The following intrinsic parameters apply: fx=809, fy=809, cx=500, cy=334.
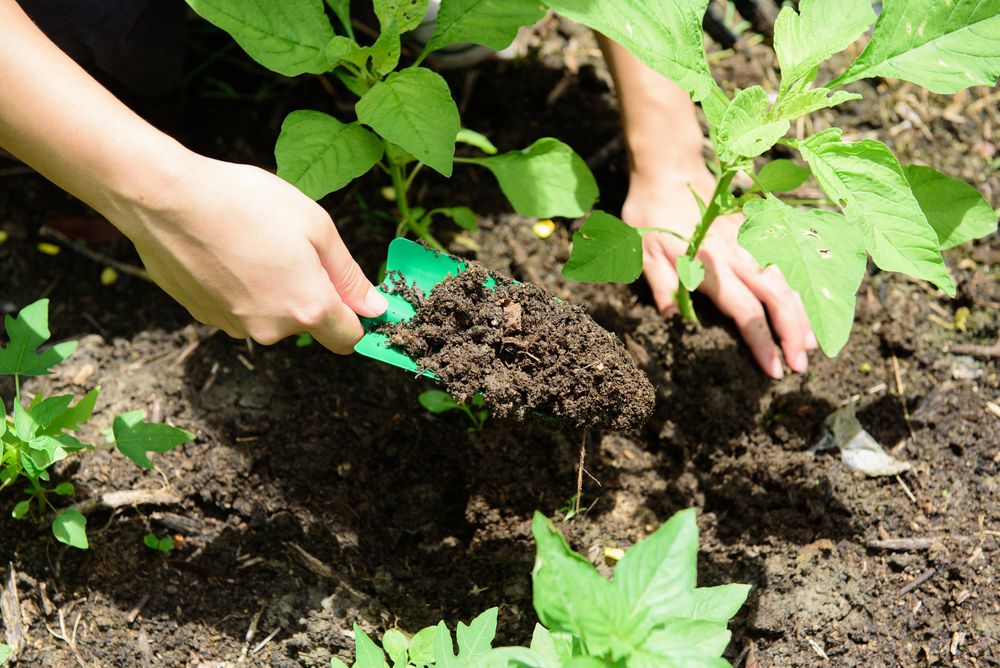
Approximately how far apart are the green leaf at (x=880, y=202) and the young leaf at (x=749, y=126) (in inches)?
3.8

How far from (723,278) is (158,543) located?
1.64 meters

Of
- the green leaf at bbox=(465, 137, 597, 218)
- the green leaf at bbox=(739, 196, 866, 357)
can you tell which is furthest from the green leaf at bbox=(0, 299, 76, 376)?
the green leaf at bbox=(739, 196, 866, 357)

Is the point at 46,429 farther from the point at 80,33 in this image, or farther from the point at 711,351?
the point at 711,351

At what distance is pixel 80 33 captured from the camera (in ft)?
7.03

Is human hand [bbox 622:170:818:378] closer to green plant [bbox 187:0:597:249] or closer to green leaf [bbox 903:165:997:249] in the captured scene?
green leaf [bbox 903:165:997:249]

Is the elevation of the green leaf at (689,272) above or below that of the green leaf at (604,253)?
below

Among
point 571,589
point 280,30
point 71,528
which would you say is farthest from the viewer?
point 71,528

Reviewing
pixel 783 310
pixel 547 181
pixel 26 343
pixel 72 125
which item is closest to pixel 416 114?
pixel 547 181

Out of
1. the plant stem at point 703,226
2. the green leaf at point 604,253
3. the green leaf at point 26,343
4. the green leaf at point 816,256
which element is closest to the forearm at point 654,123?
the plant stem at point 703,226

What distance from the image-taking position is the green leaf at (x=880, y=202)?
149 cm

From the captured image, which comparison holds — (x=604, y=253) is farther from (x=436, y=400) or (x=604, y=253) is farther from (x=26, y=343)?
(x=26, y=343)

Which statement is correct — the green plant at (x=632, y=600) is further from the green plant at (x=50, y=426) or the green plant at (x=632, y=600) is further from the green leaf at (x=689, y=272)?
the green plant at (x=50, y=426)

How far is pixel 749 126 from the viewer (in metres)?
1.63

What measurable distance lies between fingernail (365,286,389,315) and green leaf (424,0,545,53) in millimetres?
599
